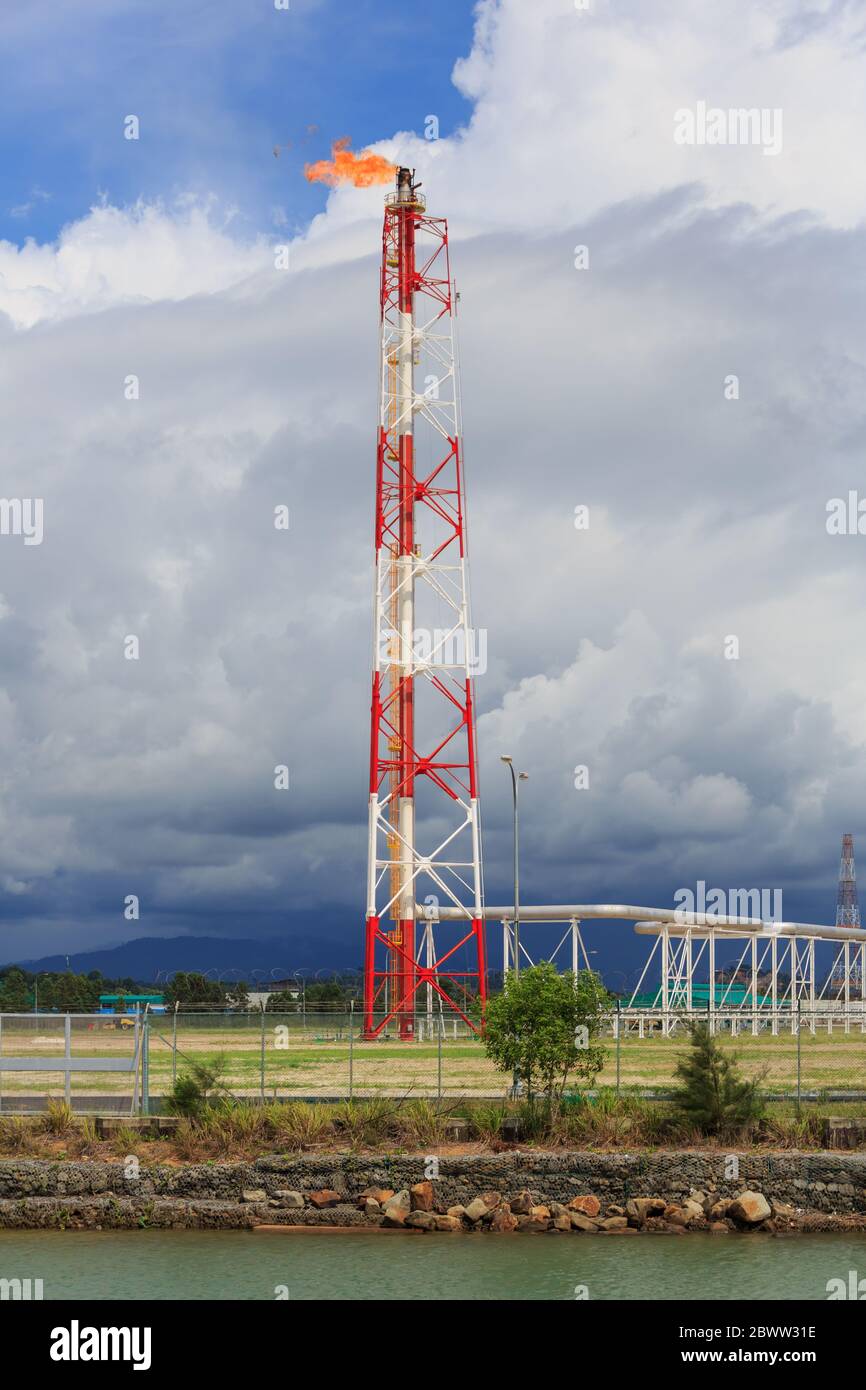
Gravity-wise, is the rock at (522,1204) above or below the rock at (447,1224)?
above

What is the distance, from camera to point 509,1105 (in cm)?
3253

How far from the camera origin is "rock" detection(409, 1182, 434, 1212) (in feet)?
95.3

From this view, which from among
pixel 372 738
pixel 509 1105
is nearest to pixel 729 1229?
pixel 509 1105

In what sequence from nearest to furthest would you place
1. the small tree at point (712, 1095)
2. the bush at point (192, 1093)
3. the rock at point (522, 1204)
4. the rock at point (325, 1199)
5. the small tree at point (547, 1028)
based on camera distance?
the rock at point (522, 1204), the rock at point (325, 1199), the small tree at point (712, 1095), the small tree at point (547, 1028), the bush at point (192, 1093)

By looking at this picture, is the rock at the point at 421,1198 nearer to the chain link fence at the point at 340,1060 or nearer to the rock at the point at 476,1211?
the rock at the point at 476,1211

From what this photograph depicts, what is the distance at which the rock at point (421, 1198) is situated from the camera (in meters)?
29.0

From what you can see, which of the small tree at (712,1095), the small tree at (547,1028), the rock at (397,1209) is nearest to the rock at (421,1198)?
the rock at (397,1209)

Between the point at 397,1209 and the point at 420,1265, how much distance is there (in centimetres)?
350

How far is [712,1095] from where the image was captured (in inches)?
1235

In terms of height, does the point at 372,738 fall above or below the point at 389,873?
above

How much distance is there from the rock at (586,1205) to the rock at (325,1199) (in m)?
4.33

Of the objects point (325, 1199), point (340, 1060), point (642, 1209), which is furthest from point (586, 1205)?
point (340, 1060)
